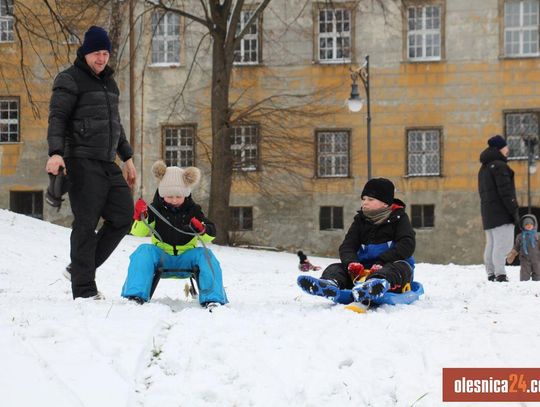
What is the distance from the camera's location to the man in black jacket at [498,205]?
1252 cm

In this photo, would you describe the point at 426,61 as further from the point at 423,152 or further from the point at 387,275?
the point at 387,275

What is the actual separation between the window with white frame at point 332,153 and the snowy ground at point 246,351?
22.9 meters

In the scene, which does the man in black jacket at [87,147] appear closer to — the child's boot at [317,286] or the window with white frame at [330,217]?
the child's boot at [317,286]

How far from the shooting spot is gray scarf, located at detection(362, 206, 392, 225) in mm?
7781

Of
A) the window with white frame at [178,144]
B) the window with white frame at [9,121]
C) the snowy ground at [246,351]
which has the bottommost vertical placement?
the snowy ground at [246,351]

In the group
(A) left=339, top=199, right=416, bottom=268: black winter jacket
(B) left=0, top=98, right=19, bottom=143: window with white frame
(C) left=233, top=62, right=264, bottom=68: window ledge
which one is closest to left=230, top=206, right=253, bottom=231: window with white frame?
(C) left=233, top=62, right=264, bottom=68: window ledge

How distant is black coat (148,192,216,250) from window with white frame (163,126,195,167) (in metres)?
23.5

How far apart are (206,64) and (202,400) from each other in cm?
2702

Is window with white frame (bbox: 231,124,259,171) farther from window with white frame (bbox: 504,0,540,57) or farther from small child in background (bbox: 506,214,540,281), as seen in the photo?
small child in background (bbox: 506,214,540,281)

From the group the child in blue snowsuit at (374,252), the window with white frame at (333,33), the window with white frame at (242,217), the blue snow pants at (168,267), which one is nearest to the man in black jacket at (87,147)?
the blue snow pants at (168,267)

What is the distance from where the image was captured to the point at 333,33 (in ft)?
101

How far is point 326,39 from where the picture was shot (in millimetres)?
30703

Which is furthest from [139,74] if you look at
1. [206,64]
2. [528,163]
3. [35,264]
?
[35,264]

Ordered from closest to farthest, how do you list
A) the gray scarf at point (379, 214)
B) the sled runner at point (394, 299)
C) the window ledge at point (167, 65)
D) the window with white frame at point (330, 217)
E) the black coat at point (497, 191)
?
the sled runner at point (394, 299) < the gray scarf at point (379, 214) < the black coat at point (497, 191) < the window with white frame at point (330, 217) < the window ledge at point (167, 65)
